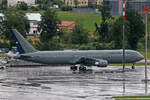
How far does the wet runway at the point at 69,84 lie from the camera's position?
4985cm

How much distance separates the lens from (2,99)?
47.3 m

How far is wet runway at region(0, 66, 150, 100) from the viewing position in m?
49.9

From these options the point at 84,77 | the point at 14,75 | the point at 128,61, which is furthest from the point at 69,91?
the point at 128,61

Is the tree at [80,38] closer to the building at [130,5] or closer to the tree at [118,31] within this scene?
the tree at [118,31]

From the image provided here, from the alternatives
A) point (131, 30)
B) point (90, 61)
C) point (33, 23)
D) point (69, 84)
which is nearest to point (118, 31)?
point (131, 30)

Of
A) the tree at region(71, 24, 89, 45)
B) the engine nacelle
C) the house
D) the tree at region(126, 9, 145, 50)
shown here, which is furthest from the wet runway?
the house

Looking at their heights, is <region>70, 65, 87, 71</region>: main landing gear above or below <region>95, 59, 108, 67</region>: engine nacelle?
below

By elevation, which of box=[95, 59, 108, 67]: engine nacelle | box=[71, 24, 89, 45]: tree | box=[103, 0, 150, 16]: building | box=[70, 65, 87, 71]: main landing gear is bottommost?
box=[71, 24, 89, 45]: tree

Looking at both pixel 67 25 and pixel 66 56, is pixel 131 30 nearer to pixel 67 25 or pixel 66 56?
pixel 67 25

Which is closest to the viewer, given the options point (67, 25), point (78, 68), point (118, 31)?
point (78, 68)

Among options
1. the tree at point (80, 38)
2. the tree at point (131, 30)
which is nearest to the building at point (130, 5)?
the tree at point (80, 38)

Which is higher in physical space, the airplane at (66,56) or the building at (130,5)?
the building at (130,5)

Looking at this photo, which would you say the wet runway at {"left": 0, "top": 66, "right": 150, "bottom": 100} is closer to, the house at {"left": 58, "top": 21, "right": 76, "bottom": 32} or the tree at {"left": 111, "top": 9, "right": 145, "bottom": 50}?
the tree at {"left": 111, "top": 9, "right": 145, "bottom": 50}

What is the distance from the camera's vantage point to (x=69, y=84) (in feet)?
196
